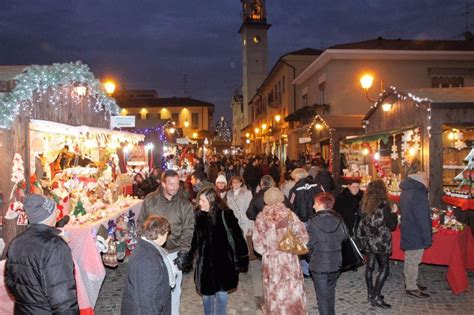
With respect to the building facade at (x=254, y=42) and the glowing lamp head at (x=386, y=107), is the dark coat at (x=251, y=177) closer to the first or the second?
the glowing lamp head at (x=386, y=107)

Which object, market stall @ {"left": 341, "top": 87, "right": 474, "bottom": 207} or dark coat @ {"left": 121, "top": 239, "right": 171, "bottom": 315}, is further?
market stall @ {"left": 341, "top": 87, "right": 474, "bottom": 207}

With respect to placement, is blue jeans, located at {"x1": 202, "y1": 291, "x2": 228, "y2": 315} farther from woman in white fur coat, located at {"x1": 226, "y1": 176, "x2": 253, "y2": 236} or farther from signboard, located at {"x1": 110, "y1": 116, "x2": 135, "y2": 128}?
signboard, located at {"x1": 110, "y1": 116, "x2": 135, "y2": 128}

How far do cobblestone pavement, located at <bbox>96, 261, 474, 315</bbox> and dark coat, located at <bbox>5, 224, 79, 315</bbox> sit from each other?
290cm

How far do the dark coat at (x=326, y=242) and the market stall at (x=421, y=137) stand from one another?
2283mm

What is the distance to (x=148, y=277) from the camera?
3227mm

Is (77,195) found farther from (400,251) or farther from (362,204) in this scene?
(400,251)

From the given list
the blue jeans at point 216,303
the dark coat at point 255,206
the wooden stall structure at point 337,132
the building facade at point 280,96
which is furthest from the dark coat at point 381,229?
the building facade at point 280,96

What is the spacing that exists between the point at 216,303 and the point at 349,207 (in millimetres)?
3298

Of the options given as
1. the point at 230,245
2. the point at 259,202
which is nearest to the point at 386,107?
the point at 259,202

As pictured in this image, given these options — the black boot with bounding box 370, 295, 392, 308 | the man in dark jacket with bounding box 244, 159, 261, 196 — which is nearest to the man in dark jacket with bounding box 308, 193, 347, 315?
the black boot with bounding box 370, 295, 392, 308

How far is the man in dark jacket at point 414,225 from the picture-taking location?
20.2 ft

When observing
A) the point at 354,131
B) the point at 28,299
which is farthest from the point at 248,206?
A: the point at 354,131

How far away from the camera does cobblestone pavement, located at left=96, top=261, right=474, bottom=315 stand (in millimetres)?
5844

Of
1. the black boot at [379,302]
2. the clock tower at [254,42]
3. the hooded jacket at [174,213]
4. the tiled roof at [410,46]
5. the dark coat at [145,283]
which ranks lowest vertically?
the black boot at [379,302]
